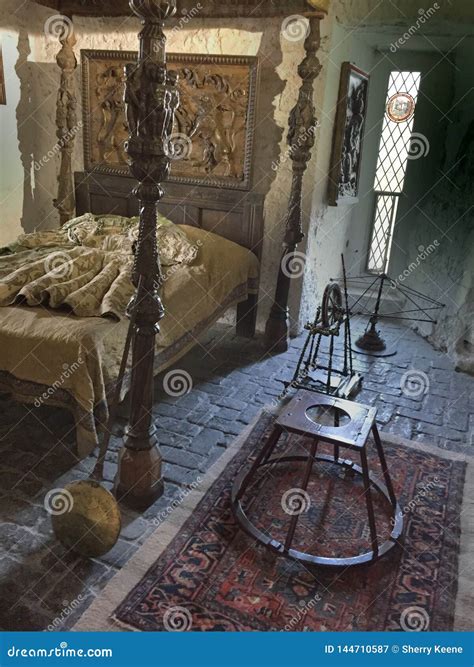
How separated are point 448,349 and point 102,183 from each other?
4.29m

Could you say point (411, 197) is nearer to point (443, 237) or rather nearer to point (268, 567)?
point (443, 237)

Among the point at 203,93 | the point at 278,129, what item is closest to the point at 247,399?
the point at 278,129

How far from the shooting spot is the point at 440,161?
673 cm
